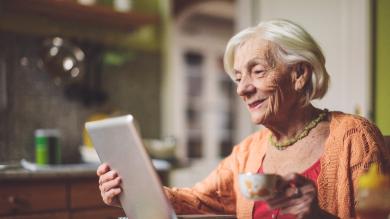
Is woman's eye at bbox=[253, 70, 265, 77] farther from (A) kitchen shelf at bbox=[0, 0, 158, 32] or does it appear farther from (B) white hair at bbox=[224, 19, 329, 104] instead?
(A) kitchen shelf at bbox=[0, 0, 158, 32]

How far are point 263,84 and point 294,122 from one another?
163mm

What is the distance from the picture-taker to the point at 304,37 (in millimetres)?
1294

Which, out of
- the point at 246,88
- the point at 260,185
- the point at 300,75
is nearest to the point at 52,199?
the point at 246,88

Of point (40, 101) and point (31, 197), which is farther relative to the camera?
point (40, 101)

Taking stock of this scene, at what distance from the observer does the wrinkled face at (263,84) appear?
132 centimetres

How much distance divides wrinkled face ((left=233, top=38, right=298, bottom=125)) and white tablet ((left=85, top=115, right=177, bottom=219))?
0.39 m

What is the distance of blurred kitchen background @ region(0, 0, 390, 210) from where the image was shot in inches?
90.7

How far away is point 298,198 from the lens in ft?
3.23

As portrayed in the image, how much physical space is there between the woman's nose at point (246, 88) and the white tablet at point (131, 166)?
388 millimetres

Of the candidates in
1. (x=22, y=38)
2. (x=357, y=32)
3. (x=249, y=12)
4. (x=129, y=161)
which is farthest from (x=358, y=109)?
(x=22, y=38)

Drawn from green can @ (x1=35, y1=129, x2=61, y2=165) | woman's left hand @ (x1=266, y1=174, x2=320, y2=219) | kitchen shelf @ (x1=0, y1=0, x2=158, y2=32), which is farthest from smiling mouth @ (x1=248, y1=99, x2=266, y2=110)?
kitchen shelf @ (x1=0, y1=0, x2=158, y2=32)

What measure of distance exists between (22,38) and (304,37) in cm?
196

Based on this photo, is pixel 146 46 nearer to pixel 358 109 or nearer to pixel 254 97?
pixel 358 109

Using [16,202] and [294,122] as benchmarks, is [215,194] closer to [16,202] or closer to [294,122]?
[294,122]
